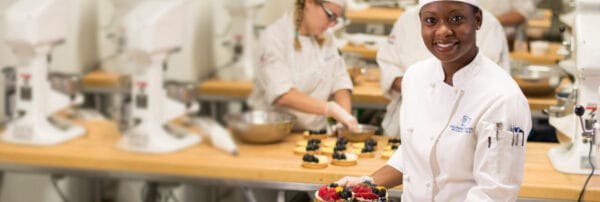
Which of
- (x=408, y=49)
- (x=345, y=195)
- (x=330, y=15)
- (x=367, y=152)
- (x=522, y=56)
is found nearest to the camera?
(x=345, y=195)

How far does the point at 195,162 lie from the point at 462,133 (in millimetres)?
1298

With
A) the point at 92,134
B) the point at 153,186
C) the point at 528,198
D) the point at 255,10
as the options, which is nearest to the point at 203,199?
the point at 153,186

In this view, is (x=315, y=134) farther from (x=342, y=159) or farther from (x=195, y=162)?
(x=195, y=162)

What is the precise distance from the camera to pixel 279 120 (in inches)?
149

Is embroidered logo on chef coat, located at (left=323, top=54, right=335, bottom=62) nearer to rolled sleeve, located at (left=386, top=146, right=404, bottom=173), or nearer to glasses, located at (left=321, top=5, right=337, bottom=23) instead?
glasses, located at (left=321, top=5, right=337, bottom=23)

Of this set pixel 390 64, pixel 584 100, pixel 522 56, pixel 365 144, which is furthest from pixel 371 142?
pixel 522 56

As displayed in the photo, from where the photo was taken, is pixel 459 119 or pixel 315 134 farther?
pixel 315 134

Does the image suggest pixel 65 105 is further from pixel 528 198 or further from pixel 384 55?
pixel 528 198

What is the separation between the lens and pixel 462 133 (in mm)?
2428

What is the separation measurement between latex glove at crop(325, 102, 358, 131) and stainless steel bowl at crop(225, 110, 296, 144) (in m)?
0.19

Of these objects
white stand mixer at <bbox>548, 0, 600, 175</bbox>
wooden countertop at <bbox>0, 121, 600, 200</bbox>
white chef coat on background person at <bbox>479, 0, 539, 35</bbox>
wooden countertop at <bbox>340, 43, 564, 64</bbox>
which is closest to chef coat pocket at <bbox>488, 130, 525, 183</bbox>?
white stand mixer at <bbox>548, 0, 600, 175</bbox>

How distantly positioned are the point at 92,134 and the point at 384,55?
1482 millimetres

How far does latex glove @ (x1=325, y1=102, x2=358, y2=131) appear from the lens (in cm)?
383

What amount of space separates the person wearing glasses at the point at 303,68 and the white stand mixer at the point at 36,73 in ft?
3.10
